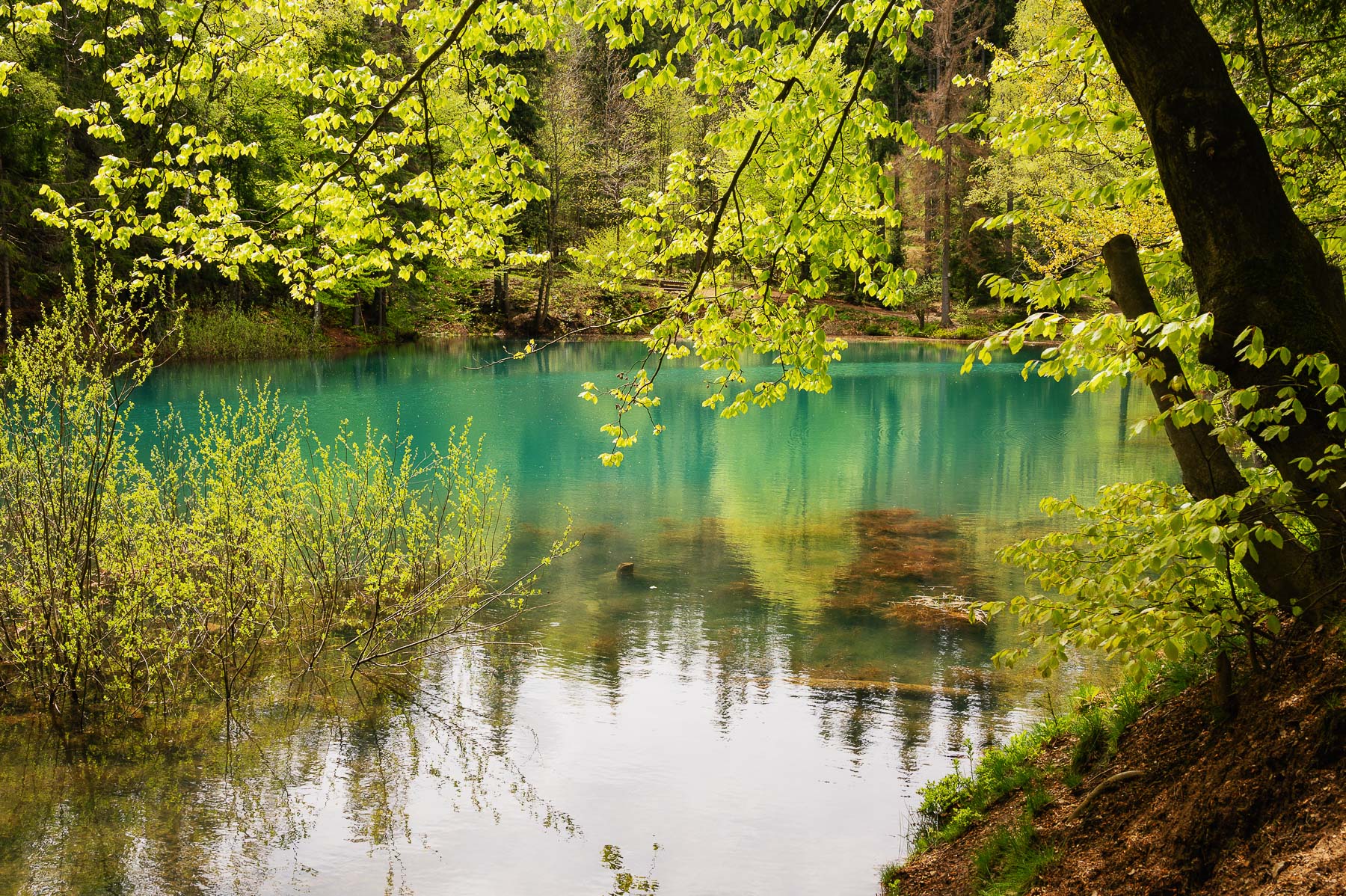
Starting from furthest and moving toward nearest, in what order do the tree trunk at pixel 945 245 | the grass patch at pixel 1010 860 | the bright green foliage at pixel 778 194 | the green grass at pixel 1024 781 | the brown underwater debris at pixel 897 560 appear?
1. the tree trunk at pixel 945 245
2. the brown underwater debris at pixel 897 560
3. the bright green foliage at pixel 778 194
4. the green grass at pixel 1024 781
5. the grass patch at pixel 1010 860

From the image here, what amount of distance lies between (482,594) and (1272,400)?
868cm

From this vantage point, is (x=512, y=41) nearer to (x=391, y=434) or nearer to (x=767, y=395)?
(x=767, y=395)

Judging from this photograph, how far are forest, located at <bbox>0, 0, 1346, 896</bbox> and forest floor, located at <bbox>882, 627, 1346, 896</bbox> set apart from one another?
2 centimetres

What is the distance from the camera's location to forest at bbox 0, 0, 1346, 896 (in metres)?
3.38

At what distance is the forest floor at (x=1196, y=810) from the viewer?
10.2 feet

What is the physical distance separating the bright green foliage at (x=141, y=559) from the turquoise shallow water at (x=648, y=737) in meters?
0.87

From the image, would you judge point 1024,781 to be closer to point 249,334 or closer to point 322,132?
point 322,132

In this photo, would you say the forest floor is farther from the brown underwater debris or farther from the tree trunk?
the tree trunk

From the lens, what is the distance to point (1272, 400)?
3350mm

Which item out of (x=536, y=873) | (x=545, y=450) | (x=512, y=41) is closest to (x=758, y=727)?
(x=536, y=873)

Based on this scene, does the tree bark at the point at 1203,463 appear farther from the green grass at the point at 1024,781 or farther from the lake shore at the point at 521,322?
the lake shore at the point at 521,322

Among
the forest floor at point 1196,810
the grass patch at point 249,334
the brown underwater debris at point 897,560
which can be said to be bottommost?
the brown underwater debris at point 897,560

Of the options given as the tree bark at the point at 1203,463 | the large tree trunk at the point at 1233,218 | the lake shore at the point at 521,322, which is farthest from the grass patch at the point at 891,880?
the lake shore at the point at 521,322

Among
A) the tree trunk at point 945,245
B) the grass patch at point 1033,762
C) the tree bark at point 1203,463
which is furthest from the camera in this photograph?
the tree trunk at point 945,245
